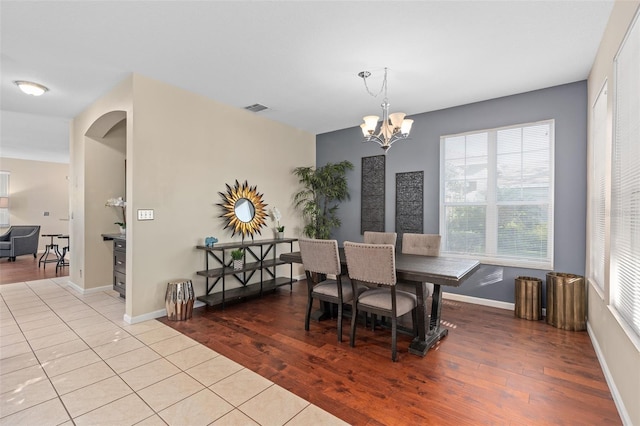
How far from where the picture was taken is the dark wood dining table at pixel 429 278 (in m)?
2.46

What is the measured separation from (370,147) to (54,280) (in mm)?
6178

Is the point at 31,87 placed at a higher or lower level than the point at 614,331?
higher

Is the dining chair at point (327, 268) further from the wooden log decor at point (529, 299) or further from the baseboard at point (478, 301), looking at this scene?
the wooden log decor at point (529, 299)

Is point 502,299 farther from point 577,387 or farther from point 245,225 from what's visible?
point 245,225

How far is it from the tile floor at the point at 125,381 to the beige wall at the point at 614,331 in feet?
5.55

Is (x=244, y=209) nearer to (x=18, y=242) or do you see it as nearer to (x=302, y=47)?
(x=302, y=47)

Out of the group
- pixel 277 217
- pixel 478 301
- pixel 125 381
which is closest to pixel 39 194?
pixel 277 217

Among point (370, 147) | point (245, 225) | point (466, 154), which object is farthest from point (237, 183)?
point (466, 154)

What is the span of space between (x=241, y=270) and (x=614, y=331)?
3747mm

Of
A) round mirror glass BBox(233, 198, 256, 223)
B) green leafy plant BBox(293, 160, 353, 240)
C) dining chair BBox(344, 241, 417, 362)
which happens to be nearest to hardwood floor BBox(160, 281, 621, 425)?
dining chair BBox(344, 241, 417, 362)

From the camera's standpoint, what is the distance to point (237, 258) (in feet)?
13.8

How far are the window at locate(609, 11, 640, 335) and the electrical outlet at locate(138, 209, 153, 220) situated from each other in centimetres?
413

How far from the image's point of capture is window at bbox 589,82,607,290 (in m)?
2.67

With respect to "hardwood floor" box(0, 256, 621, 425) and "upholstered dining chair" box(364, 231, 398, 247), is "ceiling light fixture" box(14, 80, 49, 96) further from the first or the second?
"upholstered dining chair" box(364, 231, 398, 247)
